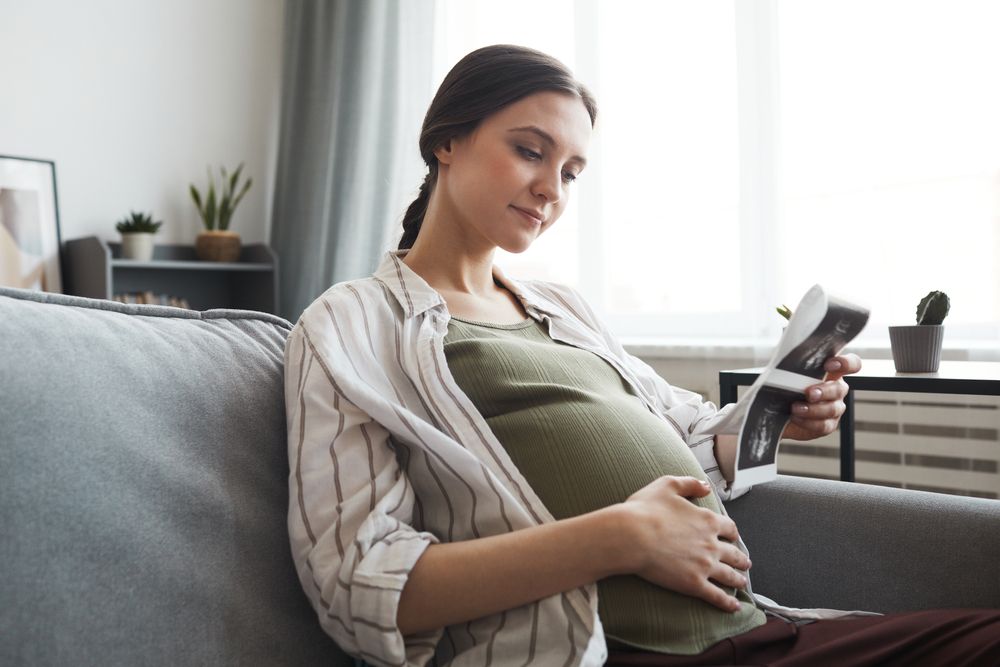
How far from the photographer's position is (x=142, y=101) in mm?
3234

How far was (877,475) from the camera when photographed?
2258mm

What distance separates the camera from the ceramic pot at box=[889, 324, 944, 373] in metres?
1.53

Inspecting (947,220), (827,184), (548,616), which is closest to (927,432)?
(947,220)

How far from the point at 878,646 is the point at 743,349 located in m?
1.68

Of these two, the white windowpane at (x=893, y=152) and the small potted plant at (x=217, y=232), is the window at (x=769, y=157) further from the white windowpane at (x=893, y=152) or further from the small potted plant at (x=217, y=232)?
the small potted plant at (x=217, y=232)

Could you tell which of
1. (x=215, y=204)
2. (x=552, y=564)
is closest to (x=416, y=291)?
(x=552, y=564)

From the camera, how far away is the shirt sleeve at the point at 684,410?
3.72 ft

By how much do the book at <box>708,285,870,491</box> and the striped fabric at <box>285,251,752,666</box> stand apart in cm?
24

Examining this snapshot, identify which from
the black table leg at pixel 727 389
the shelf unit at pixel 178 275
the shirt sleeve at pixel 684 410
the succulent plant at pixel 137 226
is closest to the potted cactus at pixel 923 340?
the black table leg at pixel 727 389

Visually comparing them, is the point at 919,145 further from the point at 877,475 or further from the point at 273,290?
the point at 273,290

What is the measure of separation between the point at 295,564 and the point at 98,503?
0.19 metres

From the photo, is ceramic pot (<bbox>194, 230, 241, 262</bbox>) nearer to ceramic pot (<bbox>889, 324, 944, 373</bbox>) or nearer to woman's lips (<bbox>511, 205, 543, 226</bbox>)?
woman's lips (<bbox>511, 205, 543, 226</bbox>)

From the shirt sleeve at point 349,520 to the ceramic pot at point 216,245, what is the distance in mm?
2610

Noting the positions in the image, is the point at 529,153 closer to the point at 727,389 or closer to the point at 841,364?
the point at 841,364
